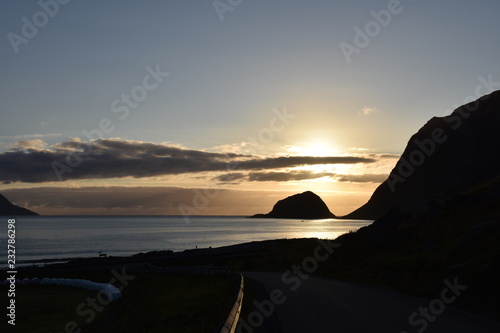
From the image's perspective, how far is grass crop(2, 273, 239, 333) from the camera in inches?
803

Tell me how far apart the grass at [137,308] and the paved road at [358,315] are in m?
1.70

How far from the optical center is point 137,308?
27.9 meters

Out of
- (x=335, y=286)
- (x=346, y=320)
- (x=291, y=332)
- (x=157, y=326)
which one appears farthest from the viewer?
(x=335, y=286)

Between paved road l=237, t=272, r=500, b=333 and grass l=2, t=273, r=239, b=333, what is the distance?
5.59ft

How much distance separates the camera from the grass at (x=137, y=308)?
20.4 meters

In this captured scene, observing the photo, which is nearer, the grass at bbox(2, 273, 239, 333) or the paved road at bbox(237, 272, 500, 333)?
the paved road at bbox(237, 272, 500, 333)

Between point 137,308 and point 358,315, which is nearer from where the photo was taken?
point 358,315

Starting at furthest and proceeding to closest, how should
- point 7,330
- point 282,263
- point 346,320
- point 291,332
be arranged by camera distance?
point 282,263 → point 7,330 → point 346,320 → point 291,332

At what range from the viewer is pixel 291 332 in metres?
13.5

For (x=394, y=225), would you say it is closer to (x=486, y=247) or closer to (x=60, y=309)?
(x=486, y=247)

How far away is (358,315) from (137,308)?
1605 centimetres

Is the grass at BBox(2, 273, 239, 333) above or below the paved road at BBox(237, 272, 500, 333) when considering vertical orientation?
below

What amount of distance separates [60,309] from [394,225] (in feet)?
84.4

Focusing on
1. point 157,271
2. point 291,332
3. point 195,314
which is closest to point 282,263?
point 157,271
